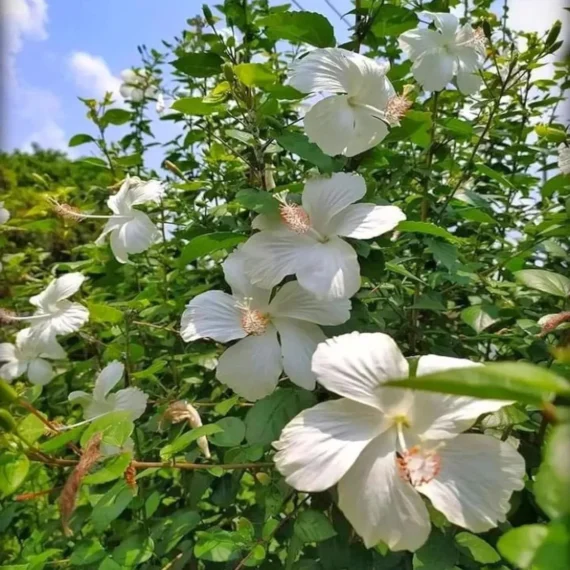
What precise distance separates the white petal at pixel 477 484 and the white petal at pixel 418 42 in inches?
23.6

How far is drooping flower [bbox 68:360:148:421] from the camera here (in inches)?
38.0

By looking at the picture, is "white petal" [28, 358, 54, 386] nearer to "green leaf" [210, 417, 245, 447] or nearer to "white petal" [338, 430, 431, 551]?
"green leaf" [210, 417, 245, 447]

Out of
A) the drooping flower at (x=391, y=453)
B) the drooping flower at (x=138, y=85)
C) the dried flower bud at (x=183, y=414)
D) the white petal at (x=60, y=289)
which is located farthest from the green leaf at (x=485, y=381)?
the drooping flower at (x=138, y=85)

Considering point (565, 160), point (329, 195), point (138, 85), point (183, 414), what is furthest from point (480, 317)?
point (138, 85)

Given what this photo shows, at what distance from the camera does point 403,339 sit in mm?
1039

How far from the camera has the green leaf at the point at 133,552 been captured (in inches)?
30.0

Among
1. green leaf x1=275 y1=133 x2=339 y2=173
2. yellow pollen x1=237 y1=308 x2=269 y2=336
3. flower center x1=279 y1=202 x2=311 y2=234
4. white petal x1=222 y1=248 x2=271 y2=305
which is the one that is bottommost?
yellow pollen x1=237 y1=308 x2=269 y2=336

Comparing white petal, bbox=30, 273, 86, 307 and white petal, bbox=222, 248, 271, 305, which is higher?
white petal, bbox=30, 273, 86, 307

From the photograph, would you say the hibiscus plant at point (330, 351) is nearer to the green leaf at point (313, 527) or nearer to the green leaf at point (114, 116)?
the green leaf at point (313, 527)

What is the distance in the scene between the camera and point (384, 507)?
0.55 meters

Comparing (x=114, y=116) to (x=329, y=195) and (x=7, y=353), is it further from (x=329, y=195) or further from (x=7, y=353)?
(x=329, y=195)

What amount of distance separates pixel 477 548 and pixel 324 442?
23 centimetres

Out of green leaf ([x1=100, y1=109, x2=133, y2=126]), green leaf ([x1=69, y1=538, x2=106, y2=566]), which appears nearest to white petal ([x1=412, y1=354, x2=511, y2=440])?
green leaf ([x1=69, y1=538, x2=106, y2=566])

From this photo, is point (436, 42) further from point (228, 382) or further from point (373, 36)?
point (228, 382)
